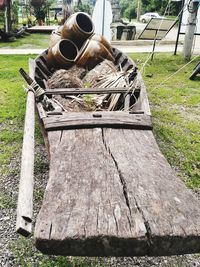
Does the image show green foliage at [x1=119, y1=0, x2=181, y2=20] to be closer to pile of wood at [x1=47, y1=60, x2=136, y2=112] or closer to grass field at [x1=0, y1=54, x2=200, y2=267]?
grass field at [x1=0, y1=54, x2=200, y2=267]

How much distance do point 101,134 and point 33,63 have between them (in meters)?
3.10

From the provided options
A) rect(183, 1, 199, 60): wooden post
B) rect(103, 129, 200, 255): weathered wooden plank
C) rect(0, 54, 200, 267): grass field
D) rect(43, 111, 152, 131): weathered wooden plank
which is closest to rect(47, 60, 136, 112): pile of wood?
rect(0, 54, 200, 267): grass field

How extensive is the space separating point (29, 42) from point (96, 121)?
1152 centimetres

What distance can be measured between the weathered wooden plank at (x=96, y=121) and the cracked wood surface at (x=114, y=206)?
34 cm

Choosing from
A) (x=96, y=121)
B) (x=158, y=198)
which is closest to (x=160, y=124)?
(x=96, y=121)

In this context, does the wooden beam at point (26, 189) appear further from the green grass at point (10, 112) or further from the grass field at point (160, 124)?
the green grass at point (10, 112)

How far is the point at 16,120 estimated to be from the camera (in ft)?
16.4

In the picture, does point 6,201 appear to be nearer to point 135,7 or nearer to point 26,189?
point 26,189

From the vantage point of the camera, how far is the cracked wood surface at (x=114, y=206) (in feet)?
5.18

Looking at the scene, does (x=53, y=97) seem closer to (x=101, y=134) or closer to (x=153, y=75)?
(x=101, y=134)

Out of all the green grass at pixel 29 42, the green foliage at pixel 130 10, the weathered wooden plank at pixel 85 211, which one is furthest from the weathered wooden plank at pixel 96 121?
the green foliage at pixel 130 10

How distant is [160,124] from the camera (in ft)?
16.1

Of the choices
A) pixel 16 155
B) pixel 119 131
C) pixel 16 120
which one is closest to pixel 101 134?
pixel 119 131

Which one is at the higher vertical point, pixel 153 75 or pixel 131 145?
pixel 131 145
